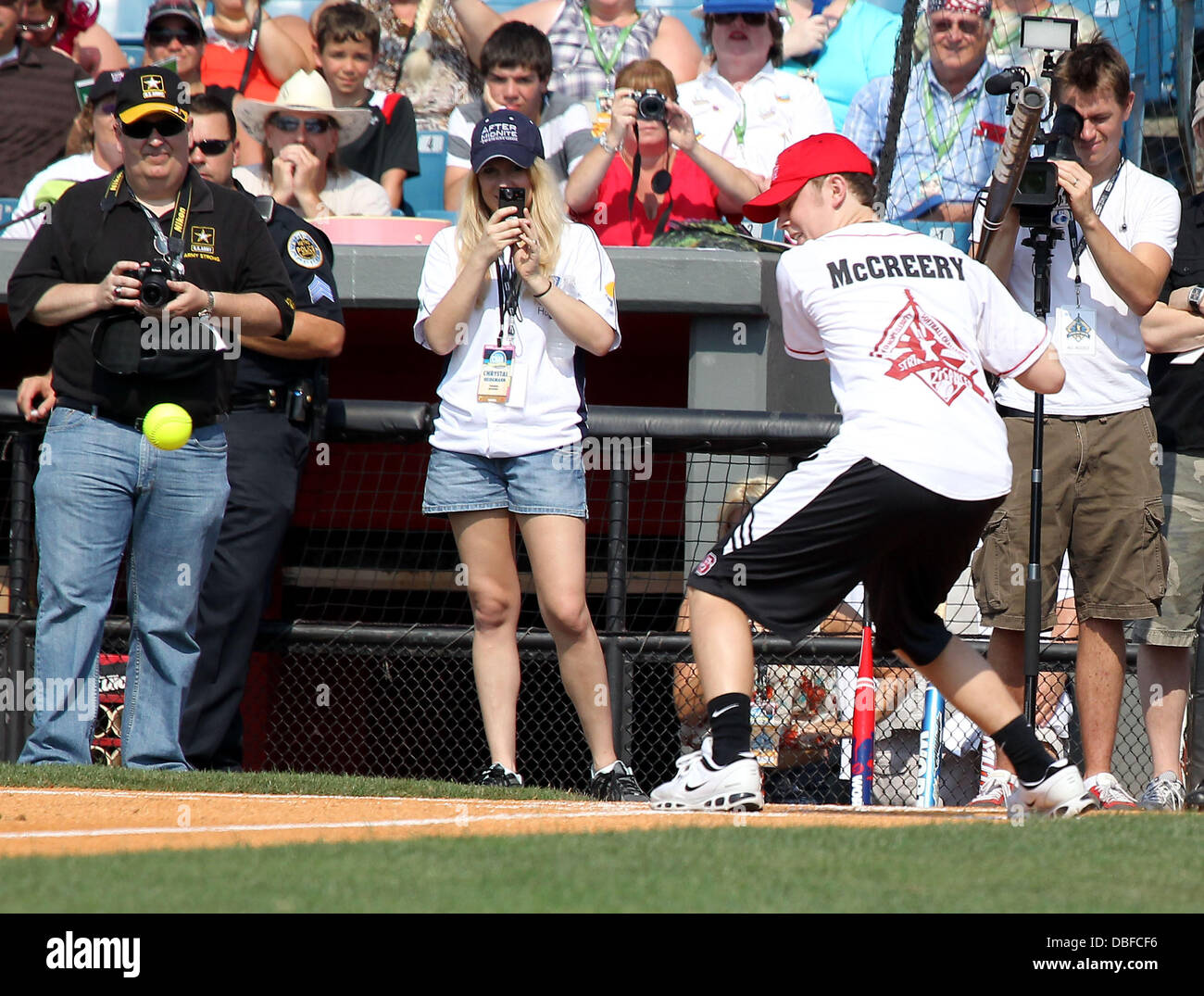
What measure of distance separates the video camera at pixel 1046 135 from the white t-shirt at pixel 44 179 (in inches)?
162

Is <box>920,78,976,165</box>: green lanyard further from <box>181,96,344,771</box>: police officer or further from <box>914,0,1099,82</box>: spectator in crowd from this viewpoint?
<box>181,96,344,771</box>: police officer

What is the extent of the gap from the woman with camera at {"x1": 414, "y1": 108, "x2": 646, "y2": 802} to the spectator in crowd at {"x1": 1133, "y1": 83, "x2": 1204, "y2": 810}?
1.80 meters

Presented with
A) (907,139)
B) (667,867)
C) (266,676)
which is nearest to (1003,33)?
(907,139)

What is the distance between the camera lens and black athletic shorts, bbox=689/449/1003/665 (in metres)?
4.13

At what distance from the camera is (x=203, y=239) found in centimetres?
566

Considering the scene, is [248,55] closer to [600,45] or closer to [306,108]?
[306,108]

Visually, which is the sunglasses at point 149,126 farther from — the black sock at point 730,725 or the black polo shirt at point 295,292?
the black sock at point 730,725

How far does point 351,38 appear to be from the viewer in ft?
27.8

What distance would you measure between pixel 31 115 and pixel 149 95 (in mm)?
3176

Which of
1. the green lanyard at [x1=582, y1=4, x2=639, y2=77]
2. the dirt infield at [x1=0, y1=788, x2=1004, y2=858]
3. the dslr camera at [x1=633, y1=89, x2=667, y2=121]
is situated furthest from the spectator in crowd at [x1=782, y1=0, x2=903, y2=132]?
the dirt infield at [x1=0, y1=788, x2=1004, y2=858]

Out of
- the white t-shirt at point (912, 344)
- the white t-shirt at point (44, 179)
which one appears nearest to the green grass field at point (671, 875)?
the white t-shirt at point (912, 344)

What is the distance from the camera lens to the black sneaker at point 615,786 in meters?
5.43

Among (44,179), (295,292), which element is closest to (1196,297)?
(295,292)

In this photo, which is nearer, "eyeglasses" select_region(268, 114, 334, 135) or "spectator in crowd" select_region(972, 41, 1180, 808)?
"spectator in crowd" select_region(972, 41, 1180, 808)
